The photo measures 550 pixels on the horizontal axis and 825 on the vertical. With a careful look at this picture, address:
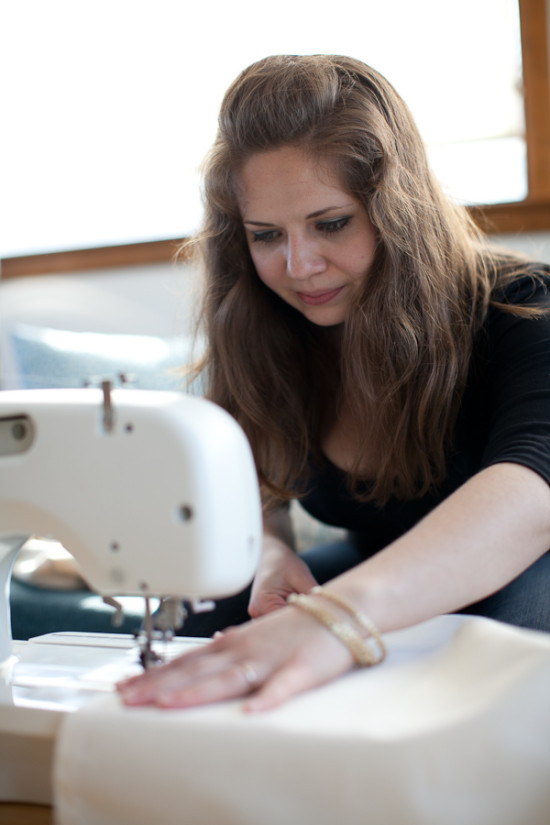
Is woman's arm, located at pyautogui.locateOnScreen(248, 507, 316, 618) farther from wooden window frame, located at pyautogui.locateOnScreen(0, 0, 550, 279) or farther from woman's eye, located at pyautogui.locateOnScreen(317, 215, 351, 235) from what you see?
wooden window frame, located at pyautogui.locateOnScreen(0, 0, 550, 279)

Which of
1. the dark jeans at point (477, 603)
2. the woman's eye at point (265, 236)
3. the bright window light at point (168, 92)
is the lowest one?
the dark jeans at point (477, 603)

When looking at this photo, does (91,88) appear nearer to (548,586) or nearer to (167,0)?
(167,0)

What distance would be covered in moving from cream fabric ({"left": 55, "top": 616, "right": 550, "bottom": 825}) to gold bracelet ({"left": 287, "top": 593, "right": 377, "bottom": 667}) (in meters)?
0.05

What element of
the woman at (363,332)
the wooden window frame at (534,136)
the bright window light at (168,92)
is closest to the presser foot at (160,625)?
the woman at (363,332)

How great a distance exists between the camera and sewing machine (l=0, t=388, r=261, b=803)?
28.4 inches

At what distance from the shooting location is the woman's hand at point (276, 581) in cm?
116

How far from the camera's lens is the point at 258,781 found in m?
0.60

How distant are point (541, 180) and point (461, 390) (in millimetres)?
1226

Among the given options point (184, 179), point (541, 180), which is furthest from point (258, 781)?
point (184, 179)

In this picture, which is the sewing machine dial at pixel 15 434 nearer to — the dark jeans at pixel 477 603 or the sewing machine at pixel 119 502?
the sewing machine at pixel 119 502

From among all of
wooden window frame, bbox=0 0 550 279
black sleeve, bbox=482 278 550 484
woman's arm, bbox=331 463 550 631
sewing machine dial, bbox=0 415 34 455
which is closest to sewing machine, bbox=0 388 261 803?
sewing machine dial, bbox=0 415 34 455

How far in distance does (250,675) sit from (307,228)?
0.66 metres

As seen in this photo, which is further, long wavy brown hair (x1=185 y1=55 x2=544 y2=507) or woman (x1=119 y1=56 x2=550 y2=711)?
Result: long wavy brown hair (x1=185 y1=55 x2=544 y2=507)

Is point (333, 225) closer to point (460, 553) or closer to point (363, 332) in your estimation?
point (363, 332)
